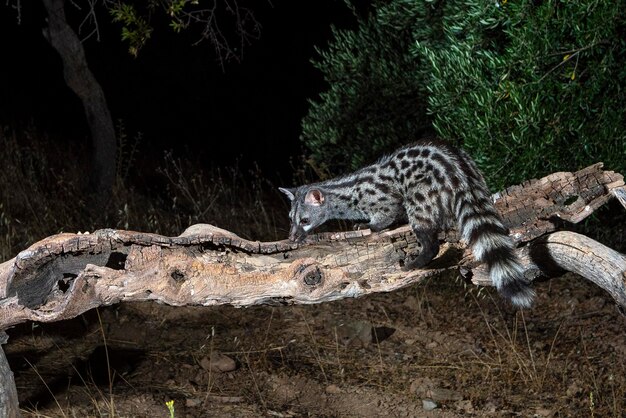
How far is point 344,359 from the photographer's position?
6910 mm

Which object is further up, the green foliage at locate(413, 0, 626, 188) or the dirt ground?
the green foliage at locate(413, 0, 626, 188)

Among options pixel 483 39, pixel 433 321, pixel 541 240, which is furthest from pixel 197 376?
pixel 483 39

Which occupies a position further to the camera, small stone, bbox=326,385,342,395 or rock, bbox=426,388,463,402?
small stone, bbox=326,385,342,395

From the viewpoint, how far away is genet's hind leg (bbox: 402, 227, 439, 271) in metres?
5.00

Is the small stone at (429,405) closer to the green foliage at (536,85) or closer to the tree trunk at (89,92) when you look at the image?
the green foliage at (536,85)

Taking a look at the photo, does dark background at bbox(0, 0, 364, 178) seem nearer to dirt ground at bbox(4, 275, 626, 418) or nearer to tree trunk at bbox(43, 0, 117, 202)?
tree trunk at bbox(43, 0, 117, 202)

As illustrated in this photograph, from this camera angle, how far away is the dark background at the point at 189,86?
12891mm

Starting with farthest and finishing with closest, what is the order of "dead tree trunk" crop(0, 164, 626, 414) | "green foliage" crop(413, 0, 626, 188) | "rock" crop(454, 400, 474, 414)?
1. "green foliage" crop(413, 0, 626, 188)
2. "rock" crop(454, 400, 474, 414)
3. "dead tree trunk" crop(0, 164, 626, 414)

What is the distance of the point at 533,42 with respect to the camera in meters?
6.26

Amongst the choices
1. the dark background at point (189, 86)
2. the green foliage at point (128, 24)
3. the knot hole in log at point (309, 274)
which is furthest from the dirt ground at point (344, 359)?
the dark background at point (189, 86)

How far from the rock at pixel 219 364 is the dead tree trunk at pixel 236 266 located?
1.86 meters

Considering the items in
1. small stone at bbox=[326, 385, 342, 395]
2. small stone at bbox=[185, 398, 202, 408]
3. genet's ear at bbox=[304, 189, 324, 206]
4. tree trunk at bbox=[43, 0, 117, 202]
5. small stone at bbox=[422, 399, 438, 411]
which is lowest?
small stone at bbox=[422, 399, 438, 411]

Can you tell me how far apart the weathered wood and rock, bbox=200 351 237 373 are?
1.89 m

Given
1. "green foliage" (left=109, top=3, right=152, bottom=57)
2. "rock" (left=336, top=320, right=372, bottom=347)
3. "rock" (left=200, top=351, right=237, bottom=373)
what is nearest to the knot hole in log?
"rock" (left=200, top=351, right=237, bottom=373)
